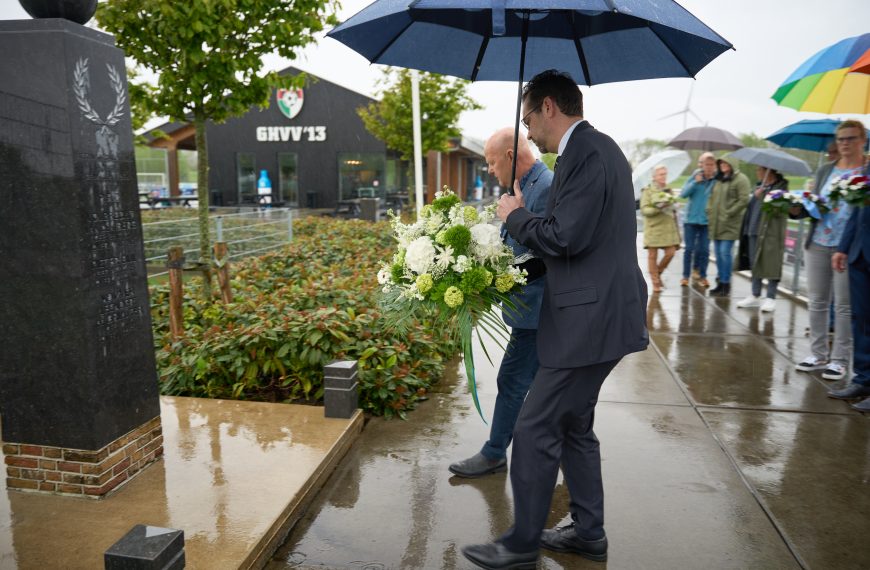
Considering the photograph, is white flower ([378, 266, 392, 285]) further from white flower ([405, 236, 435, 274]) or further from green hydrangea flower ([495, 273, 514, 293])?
green hydrangea flower ([495, 273, 514, 293])

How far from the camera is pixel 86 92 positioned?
296cm

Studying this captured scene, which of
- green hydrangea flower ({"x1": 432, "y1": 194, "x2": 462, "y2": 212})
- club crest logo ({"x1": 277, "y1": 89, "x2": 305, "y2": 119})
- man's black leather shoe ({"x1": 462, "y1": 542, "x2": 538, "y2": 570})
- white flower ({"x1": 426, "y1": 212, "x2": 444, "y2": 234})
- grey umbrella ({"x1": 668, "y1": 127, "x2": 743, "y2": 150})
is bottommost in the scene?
man's black leather shoe ({"x1": 462, "y1": 542, "x2": 538, "y2": 570})

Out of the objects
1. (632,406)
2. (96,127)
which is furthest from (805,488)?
(96,127)

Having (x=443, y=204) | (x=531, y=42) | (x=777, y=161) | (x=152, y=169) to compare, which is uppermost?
(x=152, y=169)

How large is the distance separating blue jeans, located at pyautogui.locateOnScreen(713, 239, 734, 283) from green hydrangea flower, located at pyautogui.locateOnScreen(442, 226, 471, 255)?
24.3ft

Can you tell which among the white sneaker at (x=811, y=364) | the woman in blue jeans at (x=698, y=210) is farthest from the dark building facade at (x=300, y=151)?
the white sneaker at (x=811, y=364)

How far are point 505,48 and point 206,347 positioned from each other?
126 inches

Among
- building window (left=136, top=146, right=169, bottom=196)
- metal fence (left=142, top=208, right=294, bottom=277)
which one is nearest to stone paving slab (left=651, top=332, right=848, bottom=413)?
metal fence (left=142, top=208, right=294, bottom=277)

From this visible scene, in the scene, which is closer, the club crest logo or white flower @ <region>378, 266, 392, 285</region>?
white flower @ <region>378, 266, 392, 285</region>

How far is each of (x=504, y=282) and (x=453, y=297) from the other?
0.26 meters

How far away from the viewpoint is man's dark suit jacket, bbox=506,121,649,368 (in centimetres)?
248

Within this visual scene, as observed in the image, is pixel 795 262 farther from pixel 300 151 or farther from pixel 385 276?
pixel 300 151

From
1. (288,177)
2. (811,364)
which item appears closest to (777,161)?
(811,364)

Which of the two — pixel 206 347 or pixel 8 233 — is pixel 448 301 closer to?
pixel 8 233
